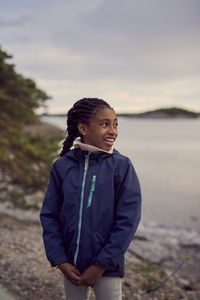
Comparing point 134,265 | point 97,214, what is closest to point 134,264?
point 134,265

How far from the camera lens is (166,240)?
8.84 m

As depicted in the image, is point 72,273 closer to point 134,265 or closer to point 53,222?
point 53,222

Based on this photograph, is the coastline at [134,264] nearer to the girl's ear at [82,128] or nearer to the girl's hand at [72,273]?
the girl's hand at [72,273]

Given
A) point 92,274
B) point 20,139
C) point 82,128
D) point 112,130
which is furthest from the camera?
point 20,139

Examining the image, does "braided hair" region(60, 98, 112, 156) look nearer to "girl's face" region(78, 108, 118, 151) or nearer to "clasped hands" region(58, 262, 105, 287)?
"girl's face" region(78, 108, 118, 151)

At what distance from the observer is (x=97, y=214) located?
6.80ft

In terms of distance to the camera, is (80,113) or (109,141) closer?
(109,141)

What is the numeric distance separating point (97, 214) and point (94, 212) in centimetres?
3

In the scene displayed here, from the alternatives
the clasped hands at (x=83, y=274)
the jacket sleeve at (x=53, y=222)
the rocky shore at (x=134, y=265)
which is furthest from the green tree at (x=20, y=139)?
the clasped hands at (x=83, y=274)

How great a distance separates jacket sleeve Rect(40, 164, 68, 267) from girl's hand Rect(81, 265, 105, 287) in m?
0.19

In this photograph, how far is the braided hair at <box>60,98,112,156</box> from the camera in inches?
88.6

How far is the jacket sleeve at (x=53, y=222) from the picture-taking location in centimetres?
215

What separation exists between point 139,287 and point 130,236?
3231 millimetres

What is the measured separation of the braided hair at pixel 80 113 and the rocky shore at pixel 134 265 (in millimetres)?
2225
